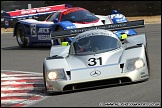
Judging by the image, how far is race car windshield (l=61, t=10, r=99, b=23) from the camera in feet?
48.7

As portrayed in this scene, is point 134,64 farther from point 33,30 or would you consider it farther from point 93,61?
point 33,30

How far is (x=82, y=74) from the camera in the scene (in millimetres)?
7965

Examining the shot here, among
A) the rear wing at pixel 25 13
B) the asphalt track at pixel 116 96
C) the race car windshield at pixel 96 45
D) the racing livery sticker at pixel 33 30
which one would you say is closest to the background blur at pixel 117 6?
the rear wing at pixel 25 13

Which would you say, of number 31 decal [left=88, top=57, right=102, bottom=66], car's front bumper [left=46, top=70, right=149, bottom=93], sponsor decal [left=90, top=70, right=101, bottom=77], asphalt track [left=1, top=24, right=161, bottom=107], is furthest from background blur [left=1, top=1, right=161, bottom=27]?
sponsor decal [left=90, top=70, right=101, bottom=77]

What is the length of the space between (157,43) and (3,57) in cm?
491

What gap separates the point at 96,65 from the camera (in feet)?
26.6

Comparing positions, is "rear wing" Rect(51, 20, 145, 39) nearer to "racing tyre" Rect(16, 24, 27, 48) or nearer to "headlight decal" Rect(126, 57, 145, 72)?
"headlight decal" Rect(126, 57, 145, 72)

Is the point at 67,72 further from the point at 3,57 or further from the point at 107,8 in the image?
the point at 107,8

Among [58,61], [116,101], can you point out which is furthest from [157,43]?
[116,101]

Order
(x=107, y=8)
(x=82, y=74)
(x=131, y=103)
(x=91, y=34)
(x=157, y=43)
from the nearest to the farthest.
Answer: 1. (x=131, y=103)
2. (x=82, y=74)
3. (x=91, y=34)
4. (x=157, y=43)
5. (x=107, y=8)

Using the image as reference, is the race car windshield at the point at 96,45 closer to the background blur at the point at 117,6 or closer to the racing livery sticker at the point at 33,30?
the racing livery sticker at the point at 33,30

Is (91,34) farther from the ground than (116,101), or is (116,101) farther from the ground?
(91,34)

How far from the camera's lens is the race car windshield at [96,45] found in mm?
8828

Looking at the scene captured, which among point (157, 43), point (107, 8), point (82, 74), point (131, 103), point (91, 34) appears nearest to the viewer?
point (131, 103)
